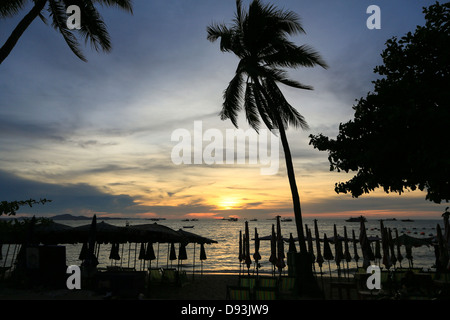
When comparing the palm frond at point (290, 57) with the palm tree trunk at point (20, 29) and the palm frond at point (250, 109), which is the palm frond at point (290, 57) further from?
the palm tree trunk at point (20, 29)

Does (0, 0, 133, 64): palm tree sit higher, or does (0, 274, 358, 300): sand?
(0, 0, 133, 64): palm tree

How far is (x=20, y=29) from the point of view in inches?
450

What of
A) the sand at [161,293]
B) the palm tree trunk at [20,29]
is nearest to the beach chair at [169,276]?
the sand at [161,293]

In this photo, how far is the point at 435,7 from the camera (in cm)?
981

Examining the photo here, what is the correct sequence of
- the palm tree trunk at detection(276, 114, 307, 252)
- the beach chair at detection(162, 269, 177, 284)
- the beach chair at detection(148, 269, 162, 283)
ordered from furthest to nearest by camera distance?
the beach chair at detection(148, 269, 162, 283), the beach chair at detection(162, 269, 177, 284), the palm tree trunk at detection(276, 114, 307, 252)

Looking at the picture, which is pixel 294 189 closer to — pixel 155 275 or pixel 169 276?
pixel 169 276

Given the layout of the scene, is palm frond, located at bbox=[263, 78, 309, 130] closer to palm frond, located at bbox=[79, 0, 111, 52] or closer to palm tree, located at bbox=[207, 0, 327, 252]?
palm tree, located at bbox=[207, 0, 327, 252]

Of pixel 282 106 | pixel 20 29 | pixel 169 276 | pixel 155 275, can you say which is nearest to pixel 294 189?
pixel 282 106

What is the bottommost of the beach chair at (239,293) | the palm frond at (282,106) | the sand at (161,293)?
the sand at (161,293)

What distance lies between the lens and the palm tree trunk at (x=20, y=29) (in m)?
11.0

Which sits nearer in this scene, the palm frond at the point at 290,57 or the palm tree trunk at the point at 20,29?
the palm tree trunk at the point at 20,29

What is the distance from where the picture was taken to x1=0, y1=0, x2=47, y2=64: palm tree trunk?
36.1ft

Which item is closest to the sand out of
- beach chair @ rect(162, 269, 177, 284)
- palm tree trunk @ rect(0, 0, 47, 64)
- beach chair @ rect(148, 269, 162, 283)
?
beach chair @ rect(162, 269, 177, 284)

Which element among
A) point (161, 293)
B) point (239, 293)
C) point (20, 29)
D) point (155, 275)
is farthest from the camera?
point (155, 275)
